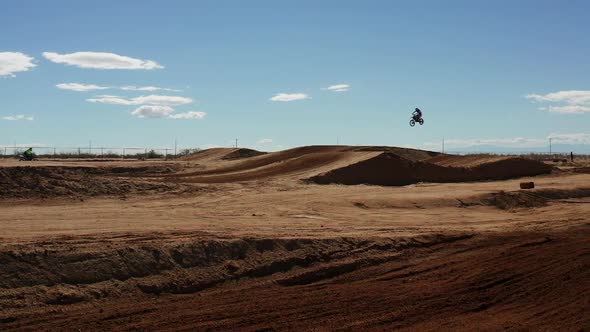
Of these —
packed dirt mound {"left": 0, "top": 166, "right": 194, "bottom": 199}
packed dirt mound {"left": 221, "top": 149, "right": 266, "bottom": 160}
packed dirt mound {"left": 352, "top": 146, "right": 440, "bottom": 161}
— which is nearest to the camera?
packed dirt mound {"left": 0, "top": 166, "right": 194, "bottom": 199}

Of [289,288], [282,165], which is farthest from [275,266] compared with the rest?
[282,165]

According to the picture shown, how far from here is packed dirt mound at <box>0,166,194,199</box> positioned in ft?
67.5

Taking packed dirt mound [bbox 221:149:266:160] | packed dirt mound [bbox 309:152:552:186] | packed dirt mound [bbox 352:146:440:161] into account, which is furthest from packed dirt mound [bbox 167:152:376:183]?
packed dirt mound [bbox 221:149:266:160]

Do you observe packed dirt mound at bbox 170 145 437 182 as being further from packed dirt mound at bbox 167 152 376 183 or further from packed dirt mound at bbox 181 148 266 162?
packed dirt mound at bbox 181 148 266 162

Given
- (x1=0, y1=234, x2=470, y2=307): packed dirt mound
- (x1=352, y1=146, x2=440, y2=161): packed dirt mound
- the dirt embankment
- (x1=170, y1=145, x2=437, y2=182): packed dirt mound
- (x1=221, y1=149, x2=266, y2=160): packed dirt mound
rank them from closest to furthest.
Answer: the dirt embankment → (x1=0, y1=234, x2=470, y2=307): packed dirt mound → (x1=170, y1=145, x2=437, y2=182): packed dirt mound → (x1=352, y1=146, x2=440, y2=161): packed dirt mound → (x1=221, y1=149, x2=266, y2=160): packed dirt mound

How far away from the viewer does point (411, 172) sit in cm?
3284

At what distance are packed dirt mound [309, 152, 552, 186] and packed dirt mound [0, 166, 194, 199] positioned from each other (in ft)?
28.3

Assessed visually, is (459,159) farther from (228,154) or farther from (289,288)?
(289,288)

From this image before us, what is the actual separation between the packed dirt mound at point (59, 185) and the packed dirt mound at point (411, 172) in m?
8.63

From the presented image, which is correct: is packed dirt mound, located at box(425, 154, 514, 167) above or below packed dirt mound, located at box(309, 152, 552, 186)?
above

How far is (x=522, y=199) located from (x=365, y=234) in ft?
40.1

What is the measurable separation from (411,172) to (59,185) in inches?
715

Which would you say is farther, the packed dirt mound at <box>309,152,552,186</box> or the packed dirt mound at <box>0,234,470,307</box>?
the packed dirt mound at <box>309,152,552,186</box>

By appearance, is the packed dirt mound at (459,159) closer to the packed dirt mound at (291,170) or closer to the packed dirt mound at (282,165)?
the packed dirt mound at (282,165)
